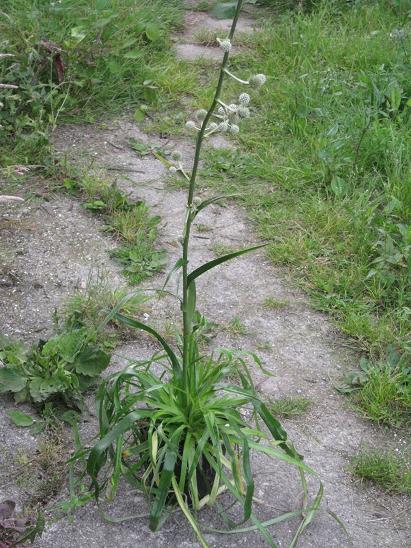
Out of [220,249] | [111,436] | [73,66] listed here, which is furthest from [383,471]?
[73,66]

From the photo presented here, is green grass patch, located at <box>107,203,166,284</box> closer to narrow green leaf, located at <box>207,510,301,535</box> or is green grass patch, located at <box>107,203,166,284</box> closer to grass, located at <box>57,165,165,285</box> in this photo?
grass, located at <box>57,165,165,285</box>

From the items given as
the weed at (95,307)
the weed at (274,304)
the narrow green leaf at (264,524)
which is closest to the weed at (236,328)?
the weed at (274,304)

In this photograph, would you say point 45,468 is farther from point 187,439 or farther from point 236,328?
point 236,328

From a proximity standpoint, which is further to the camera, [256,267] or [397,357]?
[256,267]

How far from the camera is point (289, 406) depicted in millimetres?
3309

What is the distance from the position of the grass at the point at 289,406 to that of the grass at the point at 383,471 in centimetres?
30

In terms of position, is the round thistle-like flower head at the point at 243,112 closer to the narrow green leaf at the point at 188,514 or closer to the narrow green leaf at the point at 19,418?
the narrow green leaf at the point at 188,514

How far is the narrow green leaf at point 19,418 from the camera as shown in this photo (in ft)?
10.1

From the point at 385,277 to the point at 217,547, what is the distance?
5.29 feet

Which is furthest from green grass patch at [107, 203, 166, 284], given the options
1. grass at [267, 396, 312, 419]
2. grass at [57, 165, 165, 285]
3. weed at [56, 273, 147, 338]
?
grass at [267, 396, 312, 419]

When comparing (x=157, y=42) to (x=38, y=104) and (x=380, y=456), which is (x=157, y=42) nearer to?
(x=38, y=104)

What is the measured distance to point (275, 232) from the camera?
14.1 ft

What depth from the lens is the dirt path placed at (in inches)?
110

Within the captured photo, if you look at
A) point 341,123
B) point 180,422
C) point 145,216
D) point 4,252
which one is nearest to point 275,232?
point 145,216
